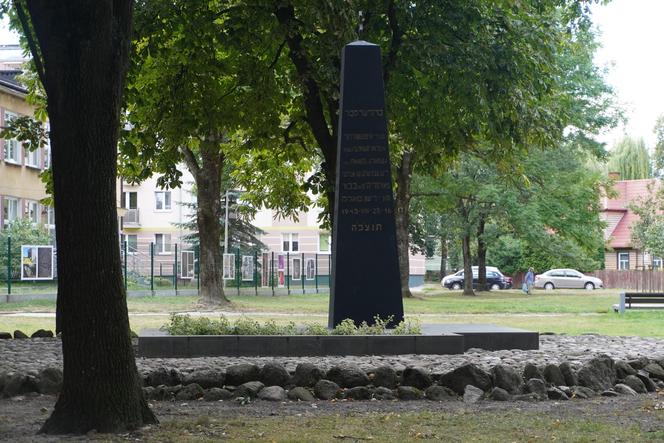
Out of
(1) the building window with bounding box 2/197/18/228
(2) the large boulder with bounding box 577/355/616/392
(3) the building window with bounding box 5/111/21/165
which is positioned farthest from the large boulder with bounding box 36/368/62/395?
(3) the building window with bounding box 5/111/21/165

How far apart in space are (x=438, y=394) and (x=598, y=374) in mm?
2026

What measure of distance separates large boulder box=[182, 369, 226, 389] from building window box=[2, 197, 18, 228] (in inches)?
1435

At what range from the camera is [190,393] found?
11023 mm

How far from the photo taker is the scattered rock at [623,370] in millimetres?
12516

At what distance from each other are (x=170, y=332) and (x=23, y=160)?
37006 mm

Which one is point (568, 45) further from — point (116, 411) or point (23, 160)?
point (23, 160)

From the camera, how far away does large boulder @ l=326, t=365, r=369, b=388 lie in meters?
11.3

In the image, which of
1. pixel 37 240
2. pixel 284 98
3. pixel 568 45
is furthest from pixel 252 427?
pixel 37 240

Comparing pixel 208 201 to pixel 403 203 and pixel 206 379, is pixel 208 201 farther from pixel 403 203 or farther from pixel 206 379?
pixel 206 379

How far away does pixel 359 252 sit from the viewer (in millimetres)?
14789

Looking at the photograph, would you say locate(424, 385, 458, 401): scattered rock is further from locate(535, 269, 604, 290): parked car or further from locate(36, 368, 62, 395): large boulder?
locate(535, 269, 604, 290): parked car

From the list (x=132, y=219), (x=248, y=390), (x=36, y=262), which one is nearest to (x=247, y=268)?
(x=36, y=262)

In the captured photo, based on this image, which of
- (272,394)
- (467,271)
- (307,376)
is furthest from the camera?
(467,271)

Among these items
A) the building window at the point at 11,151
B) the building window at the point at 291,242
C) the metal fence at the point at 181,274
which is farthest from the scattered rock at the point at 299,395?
the building window at the point at 291,242
